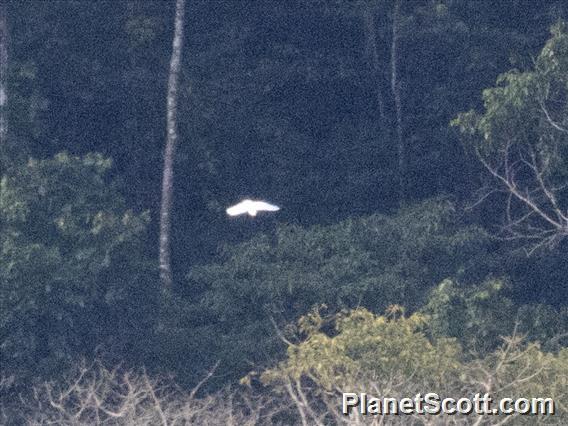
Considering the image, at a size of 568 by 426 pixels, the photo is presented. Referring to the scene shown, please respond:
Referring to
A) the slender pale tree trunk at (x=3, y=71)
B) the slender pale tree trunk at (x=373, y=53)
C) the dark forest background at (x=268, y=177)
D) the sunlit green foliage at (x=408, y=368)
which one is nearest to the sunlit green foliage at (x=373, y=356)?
the sunlit green foliage at (x=408, y=368)

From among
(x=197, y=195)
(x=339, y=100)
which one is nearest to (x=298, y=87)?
(x=339, y=100)

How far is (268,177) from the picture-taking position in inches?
839

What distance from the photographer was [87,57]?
2041cm

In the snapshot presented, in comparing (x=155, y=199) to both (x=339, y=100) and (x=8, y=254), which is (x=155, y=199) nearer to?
(x=339, y=100)

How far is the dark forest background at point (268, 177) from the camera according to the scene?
17141mm

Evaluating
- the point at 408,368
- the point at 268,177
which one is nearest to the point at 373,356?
the point at 408,368

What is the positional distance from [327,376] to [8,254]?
4.36 metres

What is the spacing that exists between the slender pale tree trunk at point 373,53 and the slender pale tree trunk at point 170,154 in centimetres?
295

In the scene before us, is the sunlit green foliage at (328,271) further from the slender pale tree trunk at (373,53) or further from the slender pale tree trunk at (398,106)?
the slender pale tree trunk at (373,53)

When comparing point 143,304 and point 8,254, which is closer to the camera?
point 8,254

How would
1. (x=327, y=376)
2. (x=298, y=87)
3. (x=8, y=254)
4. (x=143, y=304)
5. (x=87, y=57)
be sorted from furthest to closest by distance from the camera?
(x=298, y=87) → (x=87, y=57) → (x=143, y=304) → (x=8, y=254) → (x=327, y=376)

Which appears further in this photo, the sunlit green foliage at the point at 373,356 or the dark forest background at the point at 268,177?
the dark forest background at the point at 268,177

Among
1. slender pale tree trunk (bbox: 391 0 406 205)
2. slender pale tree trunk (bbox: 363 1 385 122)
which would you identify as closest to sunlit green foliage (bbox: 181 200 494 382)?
slender pale tree trunk (bbox: 391 0 406 205)

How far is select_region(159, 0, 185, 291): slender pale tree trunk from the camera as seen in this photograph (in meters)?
19.1
